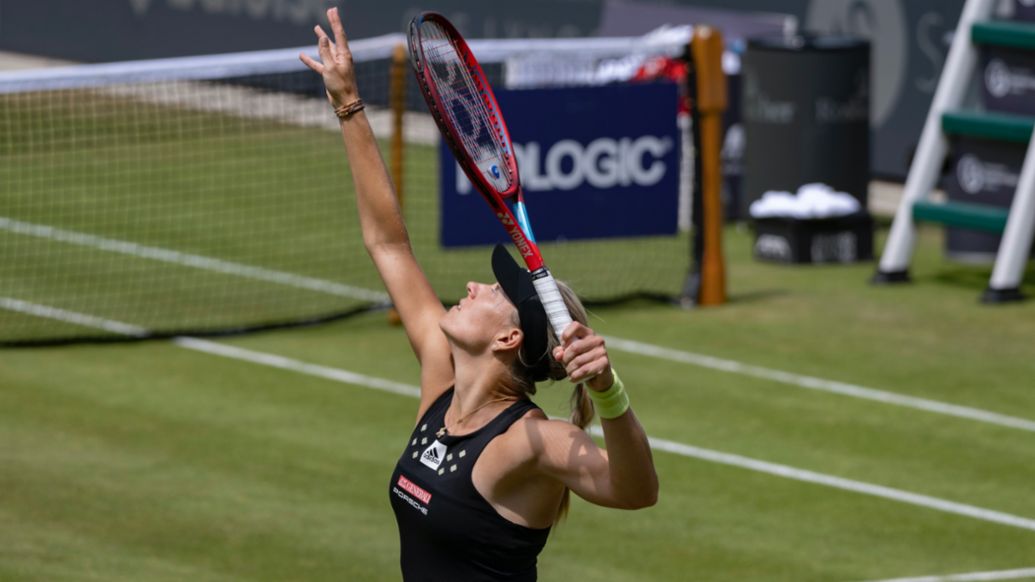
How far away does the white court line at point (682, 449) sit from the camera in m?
9.50

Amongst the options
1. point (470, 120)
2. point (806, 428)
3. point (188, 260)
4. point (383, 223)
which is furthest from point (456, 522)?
point (188, 260)

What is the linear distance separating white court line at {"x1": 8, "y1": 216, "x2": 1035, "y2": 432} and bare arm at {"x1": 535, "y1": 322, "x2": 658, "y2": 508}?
269 inches

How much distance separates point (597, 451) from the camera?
4.79m

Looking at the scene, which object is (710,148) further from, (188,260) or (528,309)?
(528,309)

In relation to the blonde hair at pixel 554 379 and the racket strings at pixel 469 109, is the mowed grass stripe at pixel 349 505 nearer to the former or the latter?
the racket strings at pixel 469 109

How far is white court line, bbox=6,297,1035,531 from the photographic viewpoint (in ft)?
31.2

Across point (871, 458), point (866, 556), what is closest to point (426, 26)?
point (866, 556)

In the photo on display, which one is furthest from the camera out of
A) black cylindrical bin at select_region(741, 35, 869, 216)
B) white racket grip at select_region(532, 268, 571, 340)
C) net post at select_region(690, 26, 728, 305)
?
black cylindrical bin at select_region(741, 35, 869, 216)

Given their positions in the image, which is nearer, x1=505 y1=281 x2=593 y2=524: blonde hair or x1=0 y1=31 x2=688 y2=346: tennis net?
x1=505 y1=281 x2=593 y2=524: blonde hair

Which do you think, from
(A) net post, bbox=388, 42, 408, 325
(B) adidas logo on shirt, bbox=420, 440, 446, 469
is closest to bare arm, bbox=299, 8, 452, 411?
(B) adidas logo on shirt, bbox=420, 440, 446, 469

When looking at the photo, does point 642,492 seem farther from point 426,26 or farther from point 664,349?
point 664,349

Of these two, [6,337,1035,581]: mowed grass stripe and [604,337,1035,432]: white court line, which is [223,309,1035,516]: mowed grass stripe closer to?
[604,337,1035,432]: white court line

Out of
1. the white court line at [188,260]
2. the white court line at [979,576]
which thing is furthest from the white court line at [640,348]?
the white court line at [979,576]

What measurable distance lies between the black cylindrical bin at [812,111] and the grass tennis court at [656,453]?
2.64 m
